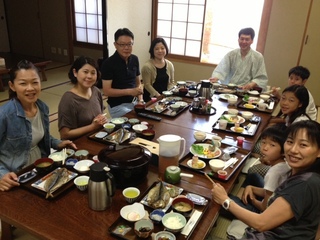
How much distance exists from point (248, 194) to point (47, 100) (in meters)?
3.88

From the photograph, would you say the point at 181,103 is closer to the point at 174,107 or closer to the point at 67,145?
the point at 174,107

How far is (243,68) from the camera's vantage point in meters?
3.74

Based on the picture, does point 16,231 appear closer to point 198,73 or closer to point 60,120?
point 60,120

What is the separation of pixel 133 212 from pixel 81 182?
341 millimetres

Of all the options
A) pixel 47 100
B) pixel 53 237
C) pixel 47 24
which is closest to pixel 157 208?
pixel 53 237

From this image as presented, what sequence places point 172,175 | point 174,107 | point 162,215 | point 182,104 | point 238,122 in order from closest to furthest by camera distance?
point 162,215 < point 172,175 < point 238,122 < point 174,107 < point 182,104

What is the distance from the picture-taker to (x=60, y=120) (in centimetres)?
217

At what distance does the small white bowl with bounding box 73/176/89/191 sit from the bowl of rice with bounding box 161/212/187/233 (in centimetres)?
45

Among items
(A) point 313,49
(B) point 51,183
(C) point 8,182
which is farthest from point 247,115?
(A) point 313,49

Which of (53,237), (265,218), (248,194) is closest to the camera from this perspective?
(53,237)

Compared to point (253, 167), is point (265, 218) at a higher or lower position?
higher

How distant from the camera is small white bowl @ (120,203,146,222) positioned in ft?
4.15

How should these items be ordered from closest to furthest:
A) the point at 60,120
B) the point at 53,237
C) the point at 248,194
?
the point at 53,237
the point at 248,194
the point at 60,120

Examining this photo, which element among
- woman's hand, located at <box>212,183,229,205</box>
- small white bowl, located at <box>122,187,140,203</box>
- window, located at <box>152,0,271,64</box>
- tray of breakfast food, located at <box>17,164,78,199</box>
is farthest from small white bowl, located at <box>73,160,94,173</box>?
window, located at <box>152,0,271,64</box>
